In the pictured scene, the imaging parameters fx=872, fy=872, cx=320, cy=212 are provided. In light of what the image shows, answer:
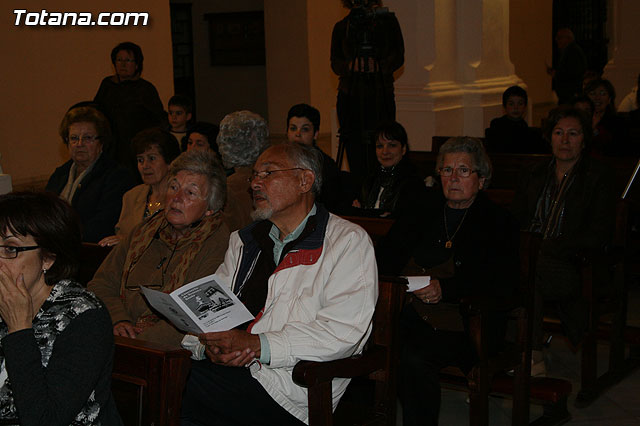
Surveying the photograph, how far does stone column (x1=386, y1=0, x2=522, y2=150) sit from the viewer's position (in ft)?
29.2

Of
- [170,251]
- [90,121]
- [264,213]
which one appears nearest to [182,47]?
[90,121]

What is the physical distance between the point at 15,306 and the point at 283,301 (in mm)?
1065

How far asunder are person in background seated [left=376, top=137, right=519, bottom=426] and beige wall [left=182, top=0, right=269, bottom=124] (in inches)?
489

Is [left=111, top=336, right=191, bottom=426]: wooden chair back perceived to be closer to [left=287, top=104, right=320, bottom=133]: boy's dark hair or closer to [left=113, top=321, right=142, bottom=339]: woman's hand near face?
[left=113, top=321, right=142, bottom=339]: woman's hand near face

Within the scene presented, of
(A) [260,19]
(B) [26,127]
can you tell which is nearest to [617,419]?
(B) [26,127]

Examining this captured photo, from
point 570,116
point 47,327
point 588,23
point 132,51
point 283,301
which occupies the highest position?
point 588,23

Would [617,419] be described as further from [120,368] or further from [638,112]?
[638,112]

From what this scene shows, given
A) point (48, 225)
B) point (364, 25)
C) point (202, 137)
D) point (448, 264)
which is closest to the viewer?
point (48, 225)

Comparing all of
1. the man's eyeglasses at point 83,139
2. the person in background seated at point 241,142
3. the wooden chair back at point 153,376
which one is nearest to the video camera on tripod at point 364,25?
the person in background seated at point 241,142

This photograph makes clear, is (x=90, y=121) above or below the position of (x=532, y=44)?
below

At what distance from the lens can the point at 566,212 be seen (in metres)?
4.71

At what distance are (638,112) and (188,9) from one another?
33.7 ft

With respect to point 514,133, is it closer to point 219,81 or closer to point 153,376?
point 153,376

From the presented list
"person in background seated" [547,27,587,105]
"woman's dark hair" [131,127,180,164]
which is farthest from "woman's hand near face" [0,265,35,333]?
"person in background seated" [547,27,587,105]
